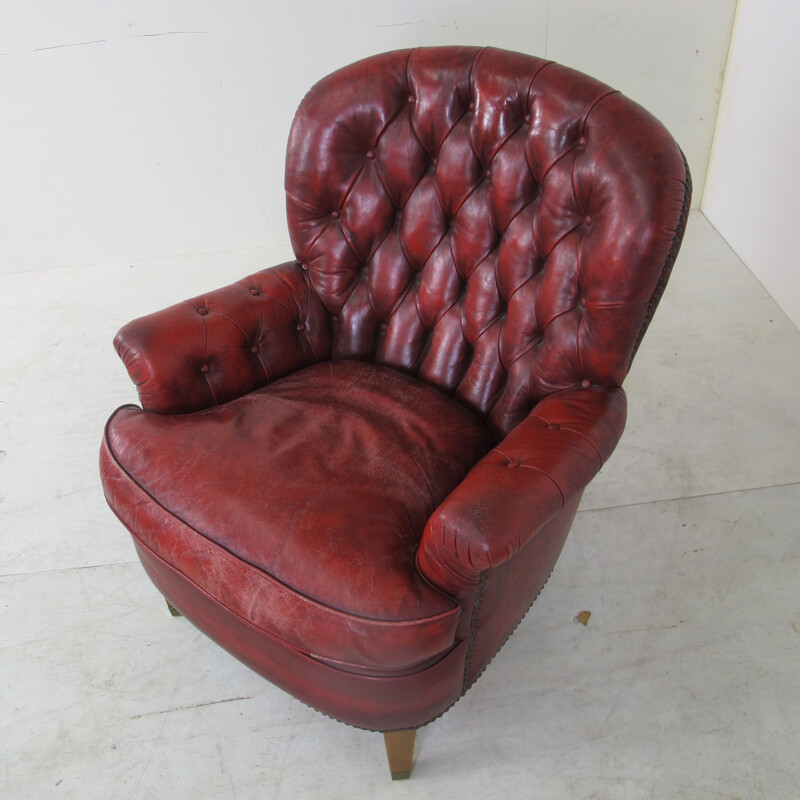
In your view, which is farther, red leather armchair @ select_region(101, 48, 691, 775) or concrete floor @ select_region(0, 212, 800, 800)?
concrete floor @ select_region(0, 212, 800, 800)

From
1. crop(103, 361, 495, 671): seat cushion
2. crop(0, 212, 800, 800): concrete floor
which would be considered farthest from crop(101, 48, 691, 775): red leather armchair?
crop(0, 212, 800, 800): concrete floor

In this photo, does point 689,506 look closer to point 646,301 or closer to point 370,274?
point 646,301

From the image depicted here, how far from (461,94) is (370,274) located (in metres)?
0.40

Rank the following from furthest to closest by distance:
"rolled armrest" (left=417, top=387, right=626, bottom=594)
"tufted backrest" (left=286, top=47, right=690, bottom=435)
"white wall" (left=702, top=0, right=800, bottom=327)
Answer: "white wall" (left=702, top=0, right=800, bottom=327) < "tufted backrest" (left=286, top=47, right=690, bottom=435) < "rolled armrest" (left=417, top=387, right=626, bottom=594)

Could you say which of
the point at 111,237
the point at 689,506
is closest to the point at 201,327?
the point at 689,506

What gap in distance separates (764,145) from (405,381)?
159 cm

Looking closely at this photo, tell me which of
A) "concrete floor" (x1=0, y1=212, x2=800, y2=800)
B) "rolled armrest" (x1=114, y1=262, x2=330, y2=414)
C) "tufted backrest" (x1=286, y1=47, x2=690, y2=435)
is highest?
"tufted backrest" (x1=286, y1=47, x2=690, y2=435)

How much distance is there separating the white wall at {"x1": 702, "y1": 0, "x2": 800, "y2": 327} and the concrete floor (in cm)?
44

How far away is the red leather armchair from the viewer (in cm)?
117

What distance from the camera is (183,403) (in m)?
1.51

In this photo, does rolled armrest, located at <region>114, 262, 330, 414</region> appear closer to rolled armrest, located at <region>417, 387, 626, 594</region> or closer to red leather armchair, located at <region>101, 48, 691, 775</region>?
red leather armchair, located at <region>101, 48, 691, 775</region>

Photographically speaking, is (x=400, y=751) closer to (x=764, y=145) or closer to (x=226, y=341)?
(x=226, y=341)

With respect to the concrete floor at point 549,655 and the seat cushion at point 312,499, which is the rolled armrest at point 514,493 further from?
the concrete floor at point 549,655

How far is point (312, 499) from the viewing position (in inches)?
49.6
